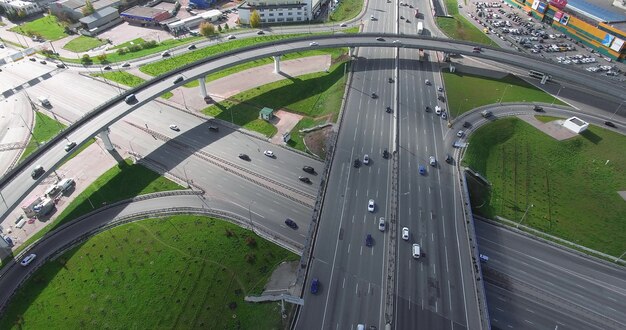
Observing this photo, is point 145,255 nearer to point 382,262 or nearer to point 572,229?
point 382,262

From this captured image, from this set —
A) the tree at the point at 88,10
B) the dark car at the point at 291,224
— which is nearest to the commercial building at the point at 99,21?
the tree at the point at 88,10

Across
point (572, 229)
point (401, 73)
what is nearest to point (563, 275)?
point (572, 229)

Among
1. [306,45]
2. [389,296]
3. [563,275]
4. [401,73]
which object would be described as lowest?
[563,275]

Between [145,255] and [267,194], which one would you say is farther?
[267,194]

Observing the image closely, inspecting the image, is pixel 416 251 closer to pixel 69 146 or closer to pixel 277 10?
pixel 69 146

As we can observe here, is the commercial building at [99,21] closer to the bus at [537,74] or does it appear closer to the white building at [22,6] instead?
the white building at [22,6]

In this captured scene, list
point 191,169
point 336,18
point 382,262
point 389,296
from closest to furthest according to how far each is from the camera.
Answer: point 389,296 → point 382,262 → point 191,169 → point 336,18
